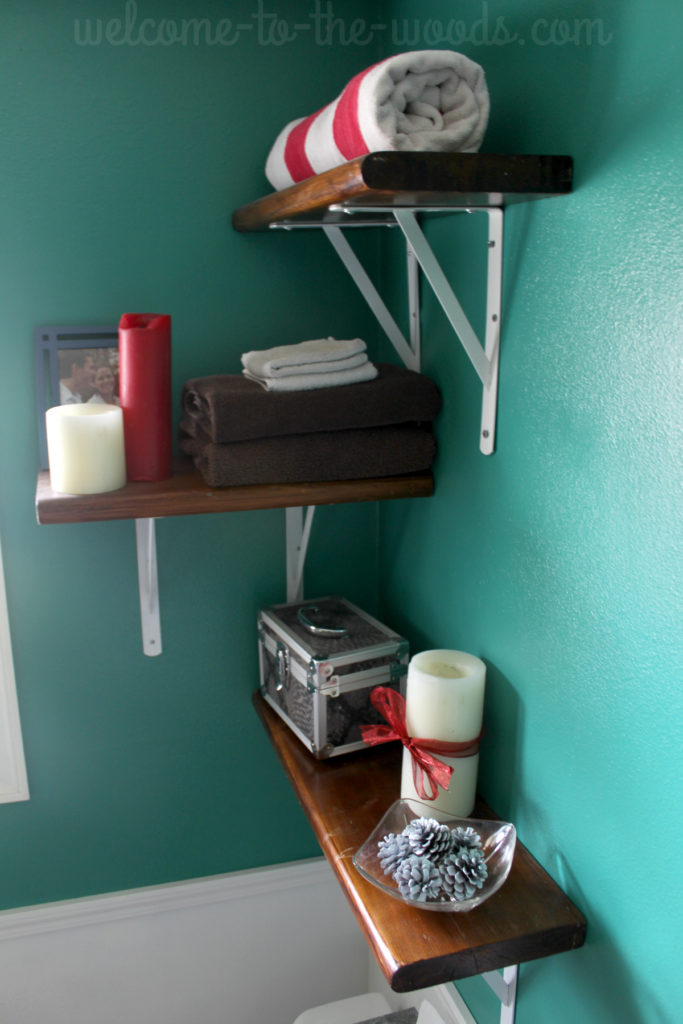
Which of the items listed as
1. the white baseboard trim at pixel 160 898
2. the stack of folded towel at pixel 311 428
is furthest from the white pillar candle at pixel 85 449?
the white baseboard trim at pixel 160 898

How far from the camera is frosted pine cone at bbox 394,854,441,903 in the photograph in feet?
2.99

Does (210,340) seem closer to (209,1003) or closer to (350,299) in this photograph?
(350,299)

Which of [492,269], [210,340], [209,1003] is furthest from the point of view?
[209,1003]

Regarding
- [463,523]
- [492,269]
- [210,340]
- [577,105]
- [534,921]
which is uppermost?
[577,105]

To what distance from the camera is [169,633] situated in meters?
1.45

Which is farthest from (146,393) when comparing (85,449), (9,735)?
(9,735)

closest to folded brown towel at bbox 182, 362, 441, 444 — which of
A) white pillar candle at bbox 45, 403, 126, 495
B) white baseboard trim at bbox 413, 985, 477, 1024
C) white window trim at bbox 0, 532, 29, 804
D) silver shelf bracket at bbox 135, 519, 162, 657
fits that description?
white pillar candle at bbox 45, 403, 126, 495

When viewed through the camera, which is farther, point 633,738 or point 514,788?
point 514,788

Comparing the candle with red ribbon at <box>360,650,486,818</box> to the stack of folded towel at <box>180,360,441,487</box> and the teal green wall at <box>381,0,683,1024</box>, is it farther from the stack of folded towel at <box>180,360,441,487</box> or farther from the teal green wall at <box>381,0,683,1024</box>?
the stack of folded towel at <box>180,360,441,487</box>

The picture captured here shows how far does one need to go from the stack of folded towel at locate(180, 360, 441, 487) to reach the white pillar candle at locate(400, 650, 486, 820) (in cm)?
29

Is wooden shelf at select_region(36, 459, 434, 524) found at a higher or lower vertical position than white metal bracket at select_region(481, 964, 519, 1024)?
higher

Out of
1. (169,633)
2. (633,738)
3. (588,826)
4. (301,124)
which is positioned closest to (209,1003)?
(169,633)

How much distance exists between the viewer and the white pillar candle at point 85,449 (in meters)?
1.06

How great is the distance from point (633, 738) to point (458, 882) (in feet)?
0.85
